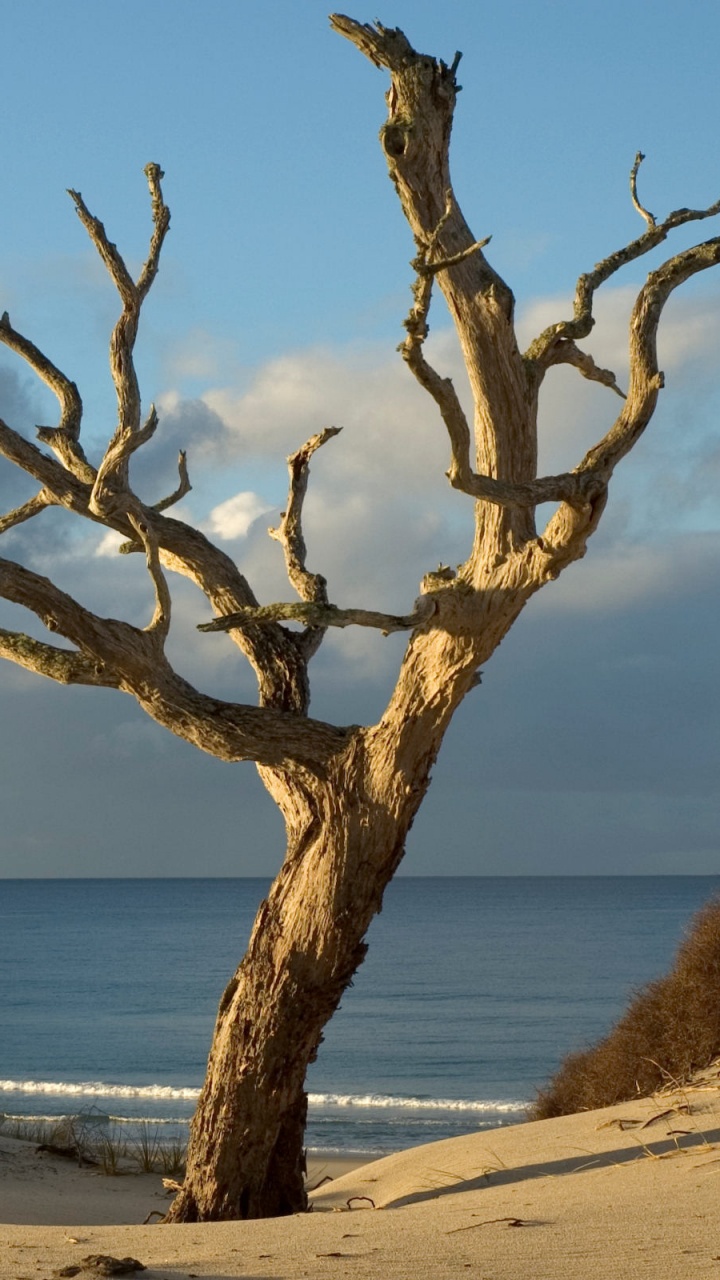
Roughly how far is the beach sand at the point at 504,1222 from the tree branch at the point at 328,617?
121 inches

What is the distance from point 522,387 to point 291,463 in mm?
1826

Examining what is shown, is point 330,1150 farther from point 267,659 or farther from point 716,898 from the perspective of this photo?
point 267,659

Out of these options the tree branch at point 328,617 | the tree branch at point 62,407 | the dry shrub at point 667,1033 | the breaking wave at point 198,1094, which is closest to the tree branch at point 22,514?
the tree branch at point 62,407

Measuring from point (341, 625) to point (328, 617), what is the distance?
0.28ft

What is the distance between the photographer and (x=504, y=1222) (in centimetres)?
574

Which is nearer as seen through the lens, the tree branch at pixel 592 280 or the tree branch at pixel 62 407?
the tree branch at pixel 592 280

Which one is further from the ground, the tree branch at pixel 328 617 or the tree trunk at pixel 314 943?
the tree branch at pixel 328 617

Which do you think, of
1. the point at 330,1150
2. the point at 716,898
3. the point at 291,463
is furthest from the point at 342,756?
the point at 330,1150

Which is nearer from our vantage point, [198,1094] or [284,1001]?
[284,1001]

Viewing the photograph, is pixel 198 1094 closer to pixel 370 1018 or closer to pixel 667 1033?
pixel 370 1018

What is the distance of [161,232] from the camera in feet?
24.7

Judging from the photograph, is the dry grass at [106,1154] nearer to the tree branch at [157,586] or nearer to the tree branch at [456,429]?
the tree branch at [157,586]

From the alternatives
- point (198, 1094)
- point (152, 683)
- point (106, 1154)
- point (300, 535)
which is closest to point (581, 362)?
point (300, 535)

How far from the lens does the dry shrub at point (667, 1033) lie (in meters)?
10.6
